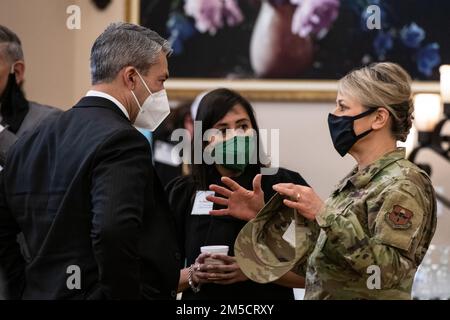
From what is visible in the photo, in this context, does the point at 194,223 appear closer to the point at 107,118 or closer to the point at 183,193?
the point at 183,193

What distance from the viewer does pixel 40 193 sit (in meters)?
2.41

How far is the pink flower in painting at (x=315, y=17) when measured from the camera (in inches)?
222

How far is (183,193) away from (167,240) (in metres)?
0.71

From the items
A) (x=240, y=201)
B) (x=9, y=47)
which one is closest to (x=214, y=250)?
(x=240, y=201)

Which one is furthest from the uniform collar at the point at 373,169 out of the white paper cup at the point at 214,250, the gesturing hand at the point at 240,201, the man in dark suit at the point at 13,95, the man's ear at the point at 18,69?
the man's ear at the point at 18,69

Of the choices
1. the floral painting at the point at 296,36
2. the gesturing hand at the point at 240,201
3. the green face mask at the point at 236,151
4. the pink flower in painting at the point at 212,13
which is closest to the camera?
the gesturing hand at the point at 240,201

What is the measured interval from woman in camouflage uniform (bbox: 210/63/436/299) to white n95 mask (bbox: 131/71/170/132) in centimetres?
46

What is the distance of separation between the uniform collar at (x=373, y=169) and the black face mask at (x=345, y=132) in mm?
88

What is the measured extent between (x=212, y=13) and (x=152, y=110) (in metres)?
3.19

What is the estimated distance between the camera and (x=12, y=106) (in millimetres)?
3379

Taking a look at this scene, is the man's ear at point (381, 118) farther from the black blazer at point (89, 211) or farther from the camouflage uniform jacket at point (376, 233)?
the black blazer at point (89, 211)

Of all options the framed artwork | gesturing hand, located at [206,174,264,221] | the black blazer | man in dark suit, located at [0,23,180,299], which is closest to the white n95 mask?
man in dark suit, located at [0,23,180,299]

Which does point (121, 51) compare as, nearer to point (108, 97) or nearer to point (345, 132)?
point (108, 97)

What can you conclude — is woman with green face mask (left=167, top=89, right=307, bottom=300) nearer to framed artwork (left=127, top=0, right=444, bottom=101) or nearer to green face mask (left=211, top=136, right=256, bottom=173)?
green face mask (left=211, top=136, right=256, bottom=173)
